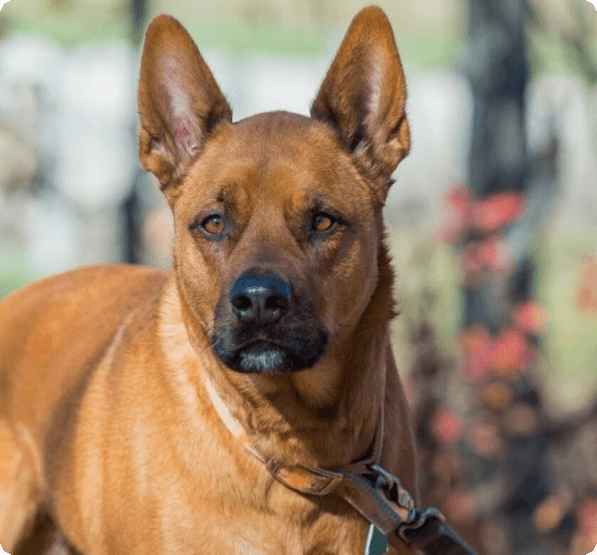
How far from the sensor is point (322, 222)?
12.5ft

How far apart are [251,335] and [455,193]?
4.83 metres

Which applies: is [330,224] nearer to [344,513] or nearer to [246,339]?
[246,339]

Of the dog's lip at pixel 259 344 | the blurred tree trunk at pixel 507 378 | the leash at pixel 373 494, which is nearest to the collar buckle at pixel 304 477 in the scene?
the leash at pixel 373 494

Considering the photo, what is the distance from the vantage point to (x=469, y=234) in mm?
8062

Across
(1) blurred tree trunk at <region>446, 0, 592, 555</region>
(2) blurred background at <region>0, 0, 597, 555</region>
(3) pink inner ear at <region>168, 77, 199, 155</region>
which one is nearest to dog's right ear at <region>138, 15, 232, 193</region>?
(3) pink inner ear at <region>168, 77, 199, 155</region>

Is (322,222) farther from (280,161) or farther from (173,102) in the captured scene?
(173,102)

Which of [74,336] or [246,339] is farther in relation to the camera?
[74,336]

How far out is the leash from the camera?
3.68 metres

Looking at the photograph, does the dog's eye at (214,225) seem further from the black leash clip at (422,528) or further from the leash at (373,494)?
the black leash clip at (422,528)

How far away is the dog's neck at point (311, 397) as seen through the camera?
374 centimetres

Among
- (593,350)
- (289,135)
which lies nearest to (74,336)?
(289,135)

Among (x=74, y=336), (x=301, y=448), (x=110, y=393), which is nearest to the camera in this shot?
(x=301, y=448)

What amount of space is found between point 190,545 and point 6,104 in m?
6.62

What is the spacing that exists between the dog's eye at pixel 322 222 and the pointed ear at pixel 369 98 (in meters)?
0.38
